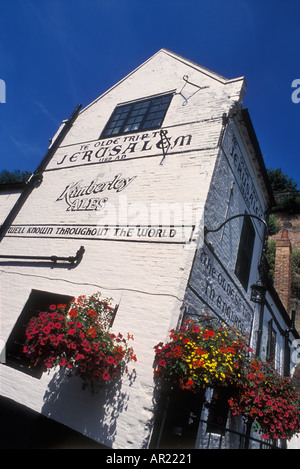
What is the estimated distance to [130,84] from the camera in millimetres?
9883

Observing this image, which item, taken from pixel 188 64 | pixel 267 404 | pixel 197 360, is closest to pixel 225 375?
pixel 197 360

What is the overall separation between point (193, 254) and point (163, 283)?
2.58ft

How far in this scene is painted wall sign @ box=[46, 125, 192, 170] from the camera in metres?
6.91

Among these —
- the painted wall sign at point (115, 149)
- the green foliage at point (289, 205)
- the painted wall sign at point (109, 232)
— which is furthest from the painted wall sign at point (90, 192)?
the green foliage at point (289, 205)

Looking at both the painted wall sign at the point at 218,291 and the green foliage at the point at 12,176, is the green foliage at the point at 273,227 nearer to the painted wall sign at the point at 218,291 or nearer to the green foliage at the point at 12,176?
the painted wall sign at the point at 218,291

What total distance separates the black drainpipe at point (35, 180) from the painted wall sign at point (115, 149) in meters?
0.26

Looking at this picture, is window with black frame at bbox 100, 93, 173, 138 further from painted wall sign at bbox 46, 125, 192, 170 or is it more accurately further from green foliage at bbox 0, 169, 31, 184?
green foliage at bbox 0, 169, 31, 184

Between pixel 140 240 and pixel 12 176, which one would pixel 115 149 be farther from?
pixel 12 176

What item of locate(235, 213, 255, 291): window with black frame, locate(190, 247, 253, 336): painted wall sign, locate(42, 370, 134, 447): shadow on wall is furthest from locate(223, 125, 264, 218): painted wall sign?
locate(42, 370, 134, 447): shadow on wall

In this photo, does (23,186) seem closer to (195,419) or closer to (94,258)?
(94,258)

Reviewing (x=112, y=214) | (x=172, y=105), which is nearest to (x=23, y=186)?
(x=112, y=214)

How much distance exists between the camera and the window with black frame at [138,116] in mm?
8047

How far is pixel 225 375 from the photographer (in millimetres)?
3535

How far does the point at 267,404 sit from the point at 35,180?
863 centimetres
